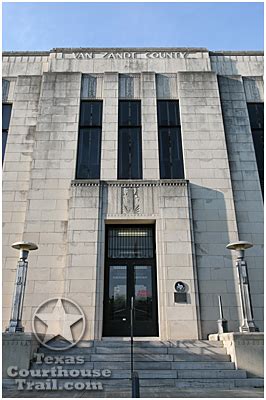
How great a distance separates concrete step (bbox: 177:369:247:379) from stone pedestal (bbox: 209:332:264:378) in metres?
0.30

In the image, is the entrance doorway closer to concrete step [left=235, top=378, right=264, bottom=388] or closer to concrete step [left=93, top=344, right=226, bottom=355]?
concrete step [left=93, top=344, right=226, bottom=355]

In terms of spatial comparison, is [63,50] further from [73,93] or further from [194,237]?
[194,237]

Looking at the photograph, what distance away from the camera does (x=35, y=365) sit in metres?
9.46

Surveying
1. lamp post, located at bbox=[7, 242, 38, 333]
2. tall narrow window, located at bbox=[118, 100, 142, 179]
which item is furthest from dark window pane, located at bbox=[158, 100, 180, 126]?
lamp post, located at bbox=[7, 242, 38, 333]

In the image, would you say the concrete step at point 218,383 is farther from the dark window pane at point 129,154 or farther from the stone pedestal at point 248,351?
the dark window pane at point 129,154

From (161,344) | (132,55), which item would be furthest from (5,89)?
(161,344)

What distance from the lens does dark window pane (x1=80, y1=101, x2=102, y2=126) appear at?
16.9m

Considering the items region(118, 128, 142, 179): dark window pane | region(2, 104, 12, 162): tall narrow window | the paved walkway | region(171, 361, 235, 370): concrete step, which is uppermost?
A: region(2, 104, 12, 162): tall narrow window

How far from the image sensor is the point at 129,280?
1362cm

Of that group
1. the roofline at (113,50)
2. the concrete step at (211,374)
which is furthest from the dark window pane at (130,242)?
the roofline at (113,50)

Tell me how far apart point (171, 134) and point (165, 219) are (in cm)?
506

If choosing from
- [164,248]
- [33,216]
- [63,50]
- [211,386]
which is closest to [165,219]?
[164,248]

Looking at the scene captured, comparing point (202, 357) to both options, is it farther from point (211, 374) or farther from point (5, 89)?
point (5, 89)

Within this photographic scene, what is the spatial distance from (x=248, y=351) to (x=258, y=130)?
38.5ft
